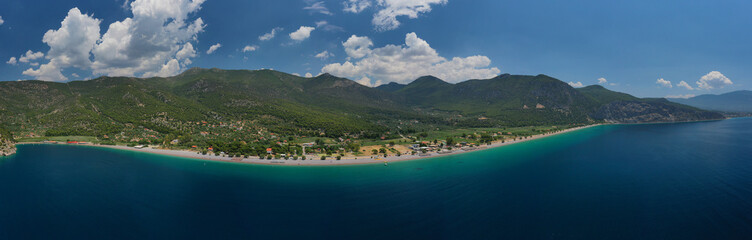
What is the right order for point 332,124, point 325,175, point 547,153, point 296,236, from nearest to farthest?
point 296,236
point 325,175
point 547,153
point 332,124

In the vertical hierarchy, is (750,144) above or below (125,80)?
below

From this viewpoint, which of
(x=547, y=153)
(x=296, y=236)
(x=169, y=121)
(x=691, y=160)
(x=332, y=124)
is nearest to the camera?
(x=296, y=236)

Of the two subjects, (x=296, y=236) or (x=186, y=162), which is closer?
(x=296, y=236)

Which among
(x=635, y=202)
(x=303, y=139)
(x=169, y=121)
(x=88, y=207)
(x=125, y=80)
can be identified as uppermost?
(x=125, y=80)

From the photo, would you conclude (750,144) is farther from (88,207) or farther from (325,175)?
(88,207)

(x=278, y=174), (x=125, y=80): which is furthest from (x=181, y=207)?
(x=125, y=80)

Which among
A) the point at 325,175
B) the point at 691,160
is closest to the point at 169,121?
the point at 325,175
